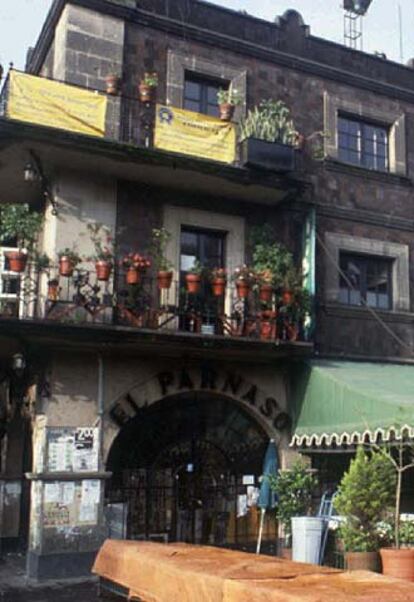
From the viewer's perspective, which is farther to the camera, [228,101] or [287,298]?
[228,101]

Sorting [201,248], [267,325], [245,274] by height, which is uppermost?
[201,248]

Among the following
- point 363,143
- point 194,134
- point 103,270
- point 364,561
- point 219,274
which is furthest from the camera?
point 363,143

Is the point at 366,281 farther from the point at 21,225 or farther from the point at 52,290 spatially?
the point at 21,225

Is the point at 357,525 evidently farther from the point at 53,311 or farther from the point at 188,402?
the point at 53,311

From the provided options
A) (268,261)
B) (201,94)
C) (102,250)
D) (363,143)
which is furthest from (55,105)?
(363,143)

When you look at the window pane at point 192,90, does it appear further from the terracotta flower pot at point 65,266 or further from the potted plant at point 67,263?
the terracotta flower pot at point 65,266

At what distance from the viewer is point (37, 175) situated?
1357cm

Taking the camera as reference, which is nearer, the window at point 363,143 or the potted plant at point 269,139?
the potted plant at point 269,139

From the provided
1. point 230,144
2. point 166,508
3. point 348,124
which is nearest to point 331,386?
point 166,508

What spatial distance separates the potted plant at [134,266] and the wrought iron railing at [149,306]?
34 cm

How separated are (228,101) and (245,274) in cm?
356

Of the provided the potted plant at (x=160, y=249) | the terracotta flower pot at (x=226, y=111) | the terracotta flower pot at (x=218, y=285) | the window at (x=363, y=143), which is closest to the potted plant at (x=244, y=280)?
the terracotta flower pot at (x=218, y=285)

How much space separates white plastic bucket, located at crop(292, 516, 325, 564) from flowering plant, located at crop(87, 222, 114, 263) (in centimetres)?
548

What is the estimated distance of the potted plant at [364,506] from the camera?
34.7ft
